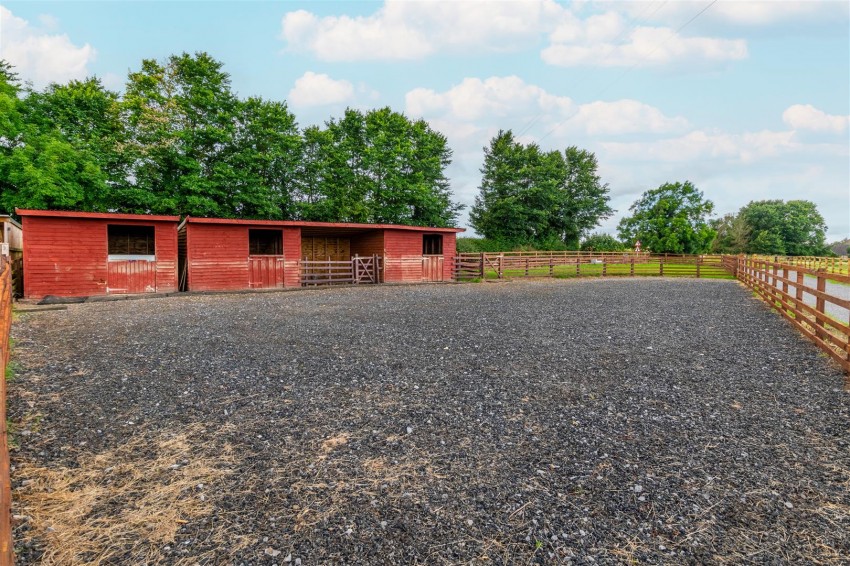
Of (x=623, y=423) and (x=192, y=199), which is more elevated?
(x=192, y=199)

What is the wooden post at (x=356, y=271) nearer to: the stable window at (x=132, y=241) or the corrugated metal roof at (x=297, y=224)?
the corrugated metal roof at (x=297, y=224)

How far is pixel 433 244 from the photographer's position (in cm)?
2339

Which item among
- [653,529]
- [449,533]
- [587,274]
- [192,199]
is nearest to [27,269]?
[192,199]

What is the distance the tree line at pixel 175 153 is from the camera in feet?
74.2

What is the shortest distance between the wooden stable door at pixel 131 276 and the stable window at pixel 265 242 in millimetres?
4148

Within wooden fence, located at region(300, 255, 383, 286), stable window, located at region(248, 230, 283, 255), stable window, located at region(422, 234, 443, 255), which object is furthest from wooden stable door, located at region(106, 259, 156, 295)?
stable window, located at region(422, 234, 443, 255)

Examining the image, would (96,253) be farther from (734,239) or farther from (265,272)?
(734,239)

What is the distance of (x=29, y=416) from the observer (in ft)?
13.5

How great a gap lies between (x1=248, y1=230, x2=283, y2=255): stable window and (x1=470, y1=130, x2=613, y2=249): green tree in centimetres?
2705

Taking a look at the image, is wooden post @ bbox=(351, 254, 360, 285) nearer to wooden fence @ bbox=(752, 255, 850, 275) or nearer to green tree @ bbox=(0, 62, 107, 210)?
green tree @ bbox=(0, 62, 107, 210)

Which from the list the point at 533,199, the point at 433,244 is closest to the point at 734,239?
the point at 533,199

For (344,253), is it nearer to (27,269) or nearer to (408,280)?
(408,280)

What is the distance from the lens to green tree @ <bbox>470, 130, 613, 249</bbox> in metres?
45.1

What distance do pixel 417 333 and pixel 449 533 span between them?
18.1ft
